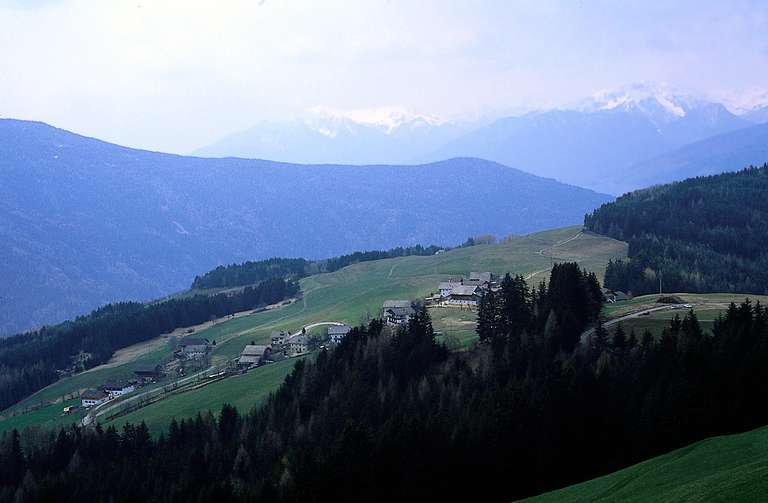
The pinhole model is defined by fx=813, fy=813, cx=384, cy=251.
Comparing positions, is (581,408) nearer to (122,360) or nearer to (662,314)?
(662,314)

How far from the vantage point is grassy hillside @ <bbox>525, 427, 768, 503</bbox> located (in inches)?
1101

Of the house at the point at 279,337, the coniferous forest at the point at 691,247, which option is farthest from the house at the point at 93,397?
the coniferous forest at the point at 691,247

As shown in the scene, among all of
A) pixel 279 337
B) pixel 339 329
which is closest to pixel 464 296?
pixel 339 329

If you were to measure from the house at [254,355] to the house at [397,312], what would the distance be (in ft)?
56.9

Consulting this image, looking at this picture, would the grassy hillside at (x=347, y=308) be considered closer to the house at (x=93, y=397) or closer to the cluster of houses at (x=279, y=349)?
the house at (x=93, y=397)

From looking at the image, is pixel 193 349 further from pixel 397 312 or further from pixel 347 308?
pixel 397 312

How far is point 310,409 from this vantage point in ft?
241

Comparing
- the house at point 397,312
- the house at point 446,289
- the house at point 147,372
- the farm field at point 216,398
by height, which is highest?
the house at point 446,289

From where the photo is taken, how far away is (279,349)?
116m

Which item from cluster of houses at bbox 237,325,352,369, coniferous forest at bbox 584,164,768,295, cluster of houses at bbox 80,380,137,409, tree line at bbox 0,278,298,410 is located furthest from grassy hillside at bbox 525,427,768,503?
tree line at bbox 0,278,298,410

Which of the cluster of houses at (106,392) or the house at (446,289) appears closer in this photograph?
the cluster of houses at (106,392)

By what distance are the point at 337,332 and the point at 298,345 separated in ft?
20.3

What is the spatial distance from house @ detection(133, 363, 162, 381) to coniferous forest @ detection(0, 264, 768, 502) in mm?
38226

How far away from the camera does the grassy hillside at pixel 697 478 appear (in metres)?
28.0
